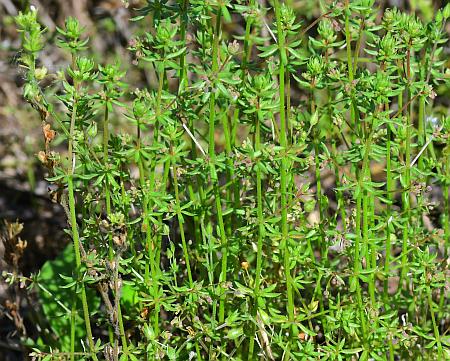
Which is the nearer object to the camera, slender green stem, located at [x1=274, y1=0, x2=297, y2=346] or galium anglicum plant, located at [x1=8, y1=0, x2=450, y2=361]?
slender green stem, located at [x1=274, y1=0, x2=297, y2=346]

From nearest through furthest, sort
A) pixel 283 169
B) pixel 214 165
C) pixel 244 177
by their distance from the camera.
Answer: pixel 283 169 → pixel 214 165 → pixel 244 177

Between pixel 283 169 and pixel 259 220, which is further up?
pixel 283 169

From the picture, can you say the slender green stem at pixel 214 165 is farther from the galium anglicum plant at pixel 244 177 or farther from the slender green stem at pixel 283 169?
the slender green stem at pixel 283 169

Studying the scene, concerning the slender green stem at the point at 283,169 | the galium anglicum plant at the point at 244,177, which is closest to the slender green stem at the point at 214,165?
the galium anglicum plant at the point at 244,177

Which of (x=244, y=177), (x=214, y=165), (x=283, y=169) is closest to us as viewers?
(x=283, y=169)

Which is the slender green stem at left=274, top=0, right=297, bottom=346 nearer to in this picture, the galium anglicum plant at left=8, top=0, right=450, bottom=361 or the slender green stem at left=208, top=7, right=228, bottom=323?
the galium anglicum plant at left=8, top=0, right=450, bottom=361

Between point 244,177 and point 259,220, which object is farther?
point 244,177

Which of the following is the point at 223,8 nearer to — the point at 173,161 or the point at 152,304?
the point at 173,161

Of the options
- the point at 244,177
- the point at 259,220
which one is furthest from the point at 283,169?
the point at 244,177

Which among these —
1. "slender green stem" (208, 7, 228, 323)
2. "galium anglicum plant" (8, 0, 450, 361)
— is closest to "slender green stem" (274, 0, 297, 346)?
"galium anglicum plant" (8, 0, 450, 361)

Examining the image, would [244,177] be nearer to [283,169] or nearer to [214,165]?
[214,165]

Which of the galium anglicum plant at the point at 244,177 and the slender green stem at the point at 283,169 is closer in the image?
the slender green stem at the point at 283,169

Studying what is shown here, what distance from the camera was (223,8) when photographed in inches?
73.8

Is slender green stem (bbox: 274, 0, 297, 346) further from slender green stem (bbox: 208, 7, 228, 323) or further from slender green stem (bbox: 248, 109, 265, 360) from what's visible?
slender green stem (bbox: 208, 7, 228, 323)
